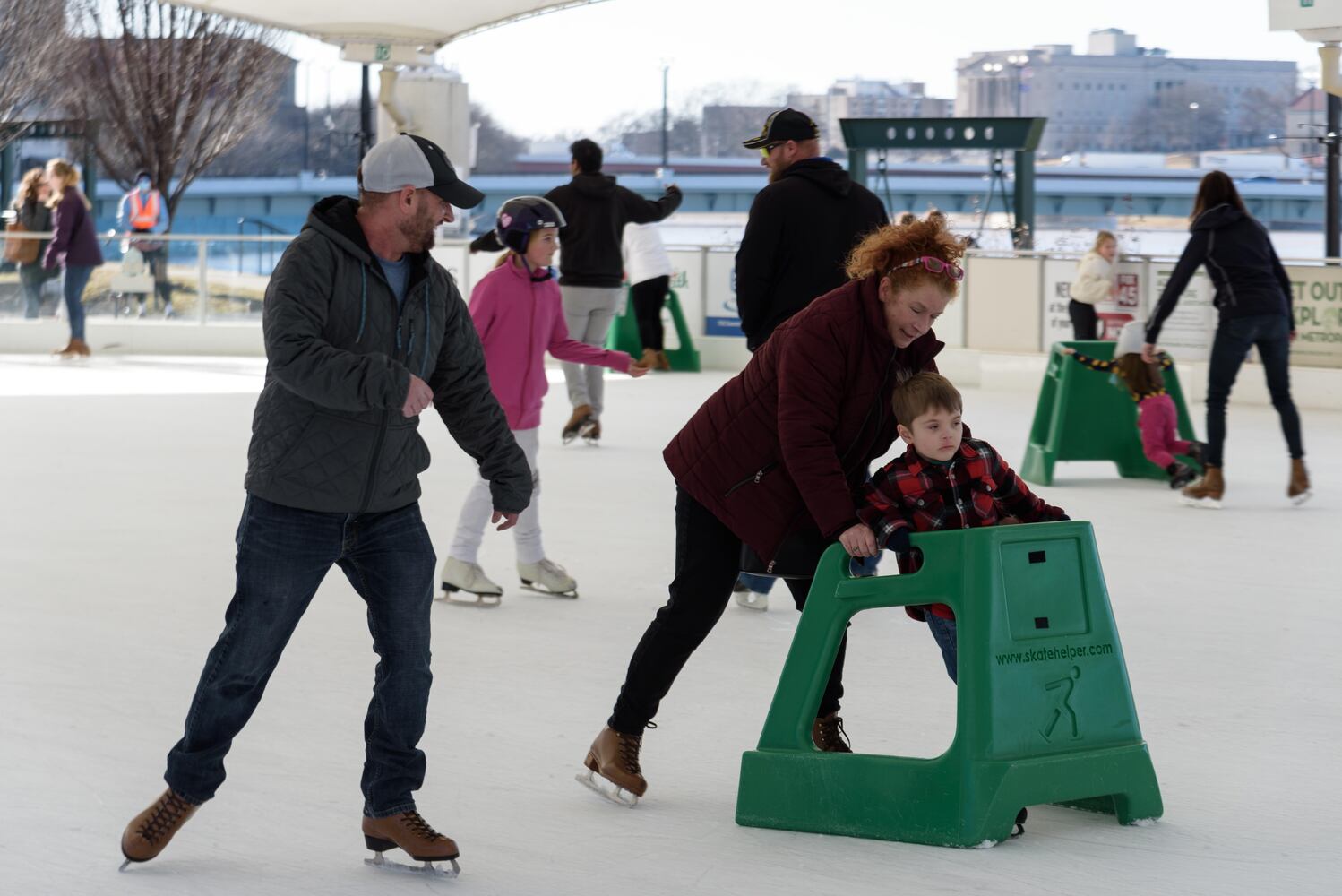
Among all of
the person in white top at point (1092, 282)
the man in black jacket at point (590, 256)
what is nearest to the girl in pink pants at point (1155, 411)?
the man in black jacket at point (590, 256)

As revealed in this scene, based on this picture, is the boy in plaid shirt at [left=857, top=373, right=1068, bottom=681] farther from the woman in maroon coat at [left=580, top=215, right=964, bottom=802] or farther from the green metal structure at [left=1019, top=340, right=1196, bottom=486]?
the green metal structure at [left=1019, top=340, right=1196, bottom=486]

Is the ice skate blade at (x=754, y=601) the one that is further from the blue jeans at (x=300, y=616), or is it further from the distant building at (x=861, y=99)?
the distant building at (x=861, y=99)

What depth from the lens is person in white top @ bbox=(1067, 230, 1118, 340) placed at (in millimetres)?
13722

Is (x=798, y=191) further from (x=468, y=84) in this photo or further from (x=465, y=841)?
(x=468, y=84)

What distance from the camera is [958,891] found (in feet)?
11.0

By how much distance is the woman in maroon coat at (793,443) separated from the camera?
3.64 metres

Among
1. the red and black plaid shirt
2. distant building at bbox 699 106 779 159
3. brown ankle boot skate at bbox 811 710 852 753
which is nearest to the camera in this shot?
the red and black plaid shirt

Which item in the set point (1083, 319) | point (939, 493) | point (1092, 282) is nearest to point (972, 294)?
point (1083, 319)

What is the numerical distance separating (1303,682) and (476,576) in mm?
2747

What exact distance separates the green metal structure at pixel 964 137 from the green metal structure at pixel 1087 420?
8.11m

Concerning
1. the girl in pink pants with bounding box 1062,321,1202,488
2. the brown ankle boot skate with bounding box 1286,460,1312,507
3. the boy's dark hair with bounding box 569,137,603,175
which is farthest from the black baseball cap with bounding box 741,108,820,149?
the boy's dark hair with bounding box 569,137,603,175

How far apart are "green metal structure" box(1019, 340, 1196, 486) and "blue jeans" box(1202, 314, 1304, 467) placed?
77 centimetres

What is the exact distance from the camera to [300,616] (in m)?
3.42

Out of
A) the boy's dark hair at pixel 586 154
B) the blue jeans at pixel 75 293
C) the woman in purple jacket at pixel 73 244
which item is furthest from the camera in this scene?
the blue jeans at pixel 75 293
